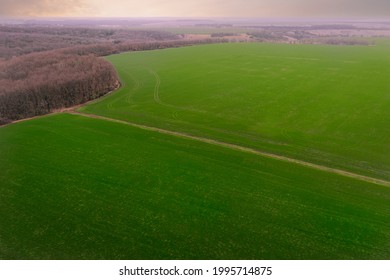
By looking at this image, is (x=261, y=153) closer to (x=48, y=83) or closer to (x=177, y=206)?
(x=177, y=206)

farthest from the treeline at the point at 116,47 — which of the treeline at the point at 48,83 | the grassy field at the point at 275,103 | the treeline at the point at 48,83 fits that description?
the treeline at the point at 48,83

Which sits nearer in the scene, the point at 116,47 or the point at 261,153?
the point at 261,153

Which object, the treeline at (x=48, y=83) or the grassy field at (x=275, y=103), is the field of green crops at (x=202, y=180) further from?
the treeline at (x=48, y=83)

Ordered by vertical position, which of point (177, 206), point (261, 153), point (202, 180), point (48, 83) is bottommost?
point (177, 206)

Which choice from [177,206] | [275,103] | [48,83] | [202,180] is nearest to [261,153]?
[202,180]

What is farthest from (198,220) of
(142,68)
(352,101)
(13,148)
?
(142,68)

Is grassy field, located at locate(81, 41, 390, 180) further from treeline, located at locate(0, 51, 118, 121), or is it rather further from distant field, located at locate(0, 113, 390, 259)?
distant field, located at locate(0, 113, 390, 259)

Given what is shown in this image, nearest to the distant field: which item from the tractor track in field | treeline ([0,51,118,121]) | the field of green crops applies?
the field of green crops
